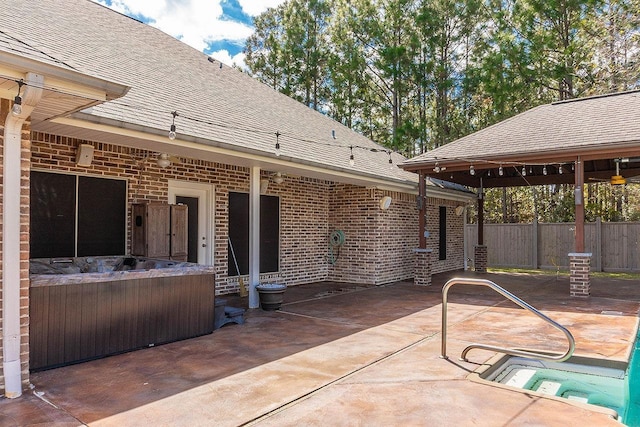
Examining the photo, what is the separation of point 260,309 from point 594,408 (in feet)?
16.5

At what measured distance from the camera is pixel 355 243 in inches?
437

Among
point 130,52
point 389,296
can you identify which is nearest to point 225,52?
point 130,52

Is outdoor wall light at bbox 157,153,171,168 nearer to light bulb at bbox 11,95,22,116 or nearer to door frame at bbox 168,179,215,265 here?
door frame at bbox 168,179,215,265

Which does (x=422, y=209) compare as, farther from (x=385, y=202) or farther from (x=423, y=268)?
(x=423, y=268)

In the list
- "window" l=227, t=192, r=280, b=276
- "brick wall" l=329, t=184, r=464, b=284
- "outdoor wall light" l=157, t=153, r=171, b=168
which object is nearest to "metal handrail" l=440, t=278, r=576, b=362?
"outdoor wall light" l=157, t=153, r=171, b=168

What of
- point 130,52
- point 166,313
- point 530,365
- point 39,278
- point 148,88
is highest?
point 130,52

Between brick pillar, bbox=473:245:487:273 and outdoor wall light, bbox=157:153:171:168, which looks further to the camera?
brick pillar, bbox=473:245:487:273

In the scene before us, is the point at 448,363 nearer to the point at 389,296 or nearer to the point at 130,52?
the point at 389,296

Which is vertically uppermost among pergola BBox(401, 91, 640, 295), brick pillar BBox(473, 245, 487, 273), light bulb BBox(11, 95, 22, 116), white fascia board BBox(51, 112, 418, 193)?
pergola BBox(401, 91, 640, 295)

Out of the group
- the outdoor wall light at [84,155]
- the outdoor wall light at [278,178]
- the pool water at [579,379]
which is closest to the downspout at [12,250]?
the outdoor wall light at [84,155]

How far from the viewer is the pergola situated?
884 cm

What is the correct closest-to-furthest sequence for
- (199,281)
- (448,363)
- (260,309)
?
(448,363) → (199,281) → (260,309)

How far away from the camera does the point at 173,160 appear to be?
Answer: 7633 mm

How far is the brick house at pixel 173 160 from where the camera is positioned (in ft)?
12.4
